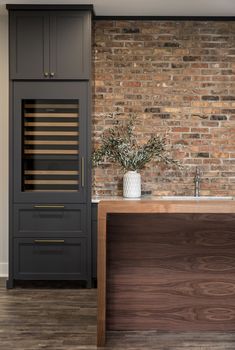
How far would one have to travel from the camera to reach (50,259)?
4246 mm

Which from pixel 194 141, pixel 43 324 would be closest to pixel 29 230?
pixel 43 324

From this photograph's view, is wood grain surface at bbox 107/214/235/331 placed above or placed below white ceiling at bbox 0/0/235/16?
below

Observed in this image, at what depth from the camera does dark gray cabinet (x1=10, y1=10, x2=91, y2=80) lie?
4191 millimetres

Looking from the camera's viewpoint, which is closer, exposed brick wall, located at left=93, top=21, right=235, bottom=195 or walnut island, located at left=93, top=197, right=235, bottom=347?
walnut island, located at left=93, top=197, right=235, bottom=347

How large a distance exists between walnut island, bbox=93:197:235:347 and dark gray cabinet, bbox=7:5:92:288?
49.7 inches

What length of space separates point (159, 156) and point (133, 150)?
0.29 metres

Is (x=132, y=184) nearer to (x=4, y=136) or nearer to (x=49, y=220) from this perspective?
(x=49, y=220)

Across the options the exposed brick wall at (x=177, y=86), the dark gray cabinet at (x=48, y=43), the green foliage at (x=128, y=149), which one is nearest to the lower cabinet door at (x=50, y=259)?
the exposed brick wall at (x=177, y=86)

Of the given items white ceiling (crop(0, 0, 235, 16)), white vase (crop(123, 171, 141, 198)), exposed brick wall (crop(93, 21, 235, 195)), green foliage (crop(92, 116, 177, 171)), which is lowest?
white vase (crop(123, 171, 141, 198))

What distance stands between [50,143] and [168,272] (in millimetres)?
1899

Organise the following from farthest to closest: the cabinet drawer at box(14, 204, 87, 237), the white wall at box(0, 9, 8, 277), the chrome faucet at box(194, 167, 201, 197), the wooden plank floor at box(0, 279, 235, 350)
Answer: the white wall at box(0, 9, 8, 277), the chrome faucet at box(194, 167, 201, 197), the cabinet drawer at box(14, 204, 87, 237), the wooden plank floor at box(0, 279, 235, 350)

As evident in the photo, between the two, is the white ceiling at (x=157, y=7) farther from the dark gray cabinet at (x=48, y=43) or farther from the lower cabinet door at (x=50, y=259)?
the lower cabinet door at (x=50, y=259)

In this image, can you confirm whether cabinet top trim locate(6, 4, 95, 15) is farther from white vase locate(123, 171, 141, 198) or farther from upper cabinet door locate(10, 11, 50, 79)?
white vase locate(123, 171, 141, 198)

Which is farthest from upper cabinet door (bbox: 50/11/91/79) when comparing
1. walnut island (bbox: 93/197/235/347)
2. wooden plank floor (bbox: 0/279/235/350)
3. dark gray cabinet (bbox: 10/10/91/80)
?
wooden plank floor (bbox: 0/279/235/350)
